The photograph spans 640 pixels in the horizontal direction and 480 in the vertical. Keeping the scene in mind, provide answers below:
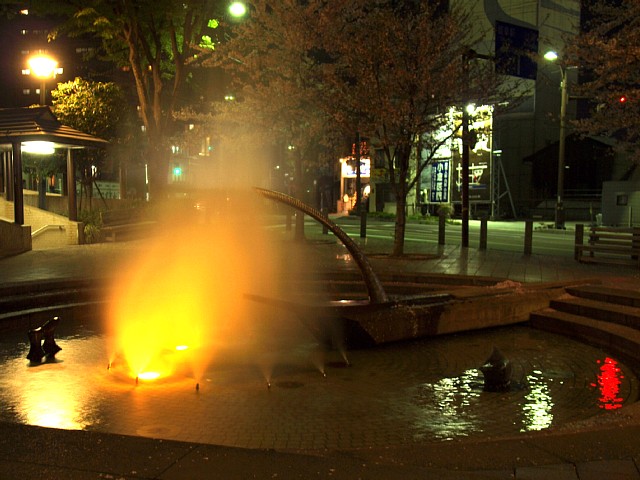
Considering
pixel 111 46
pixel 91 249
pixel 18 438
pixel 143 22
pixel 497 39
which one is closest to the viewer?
pixel 18 438

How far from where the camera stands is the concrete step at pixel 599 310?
865 centimetres

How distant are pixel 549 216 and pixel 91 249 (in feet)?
107

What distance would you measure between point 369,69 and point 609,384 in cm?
1010

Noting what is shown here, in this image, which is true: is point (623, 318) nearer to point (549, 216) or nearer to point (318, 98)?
point (318, 98)

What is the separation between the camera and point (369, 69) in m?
14.9

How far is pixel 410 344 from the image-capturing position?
333 inches

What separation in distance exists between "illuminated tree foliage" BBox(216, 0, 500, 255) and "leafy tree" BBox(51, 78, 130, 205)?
871 centimetres

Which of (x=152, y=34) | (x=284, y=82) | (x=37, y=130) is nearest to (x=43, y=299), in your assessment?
(x=37, y=130)

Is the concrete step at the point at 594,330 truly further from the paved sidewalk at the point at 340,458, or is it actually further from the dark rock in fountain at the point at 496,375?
the paved sidewalk at the point at 340,458

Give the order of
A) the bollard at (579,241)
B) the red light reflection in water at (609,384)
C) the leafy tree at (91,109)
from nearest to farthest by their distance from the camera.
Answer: the red light reflection in water at (609,384) → the bollard at (579,241) → the leafy tree at (91,109)

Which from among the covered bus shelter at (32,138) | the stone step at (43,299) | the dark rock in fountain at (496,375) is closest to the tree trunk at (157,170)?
the covered bus shelter at (32,138)

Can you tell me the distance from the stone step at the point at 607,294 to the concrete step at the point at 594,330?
23.4 inches

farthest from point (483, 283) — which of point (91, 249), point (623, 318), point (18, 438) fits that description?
point (91, 249)

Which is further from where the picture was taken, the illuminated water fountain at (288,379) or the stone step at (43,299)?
the stone step at (43,299)
